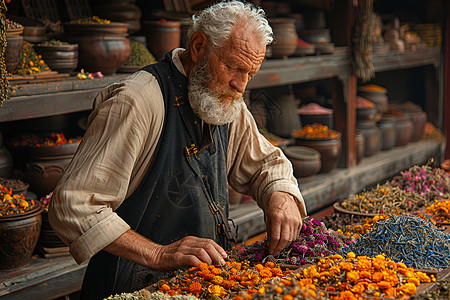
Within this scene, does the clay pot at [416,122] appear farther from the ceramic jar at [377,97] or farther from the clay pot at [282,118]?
the clay pot at [282,118]

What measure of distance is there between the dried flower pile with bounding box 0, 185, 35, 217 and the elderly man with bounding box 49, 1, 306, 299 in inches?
36.5

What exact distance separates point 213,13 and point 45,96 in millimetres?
1313

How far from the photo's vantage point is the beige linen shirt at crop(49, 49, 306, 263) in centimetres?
188

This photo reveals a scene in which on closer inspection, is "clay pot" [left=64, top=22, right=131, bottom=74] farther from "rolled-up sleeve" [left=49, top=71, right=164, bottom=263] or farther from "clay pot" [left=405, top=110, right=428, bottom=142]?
"clay pot" [left=405, top=110, right=428, bottom=142]

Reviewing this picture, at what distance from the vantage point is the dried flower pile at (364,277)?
65.6 inches

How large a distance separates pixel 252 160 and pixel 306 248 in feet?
1.83

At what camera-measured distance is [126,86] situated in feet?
6.88

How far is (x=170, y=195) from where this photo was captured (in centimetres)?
221

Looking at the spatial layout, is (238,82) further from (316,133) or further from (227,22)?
(316,133)

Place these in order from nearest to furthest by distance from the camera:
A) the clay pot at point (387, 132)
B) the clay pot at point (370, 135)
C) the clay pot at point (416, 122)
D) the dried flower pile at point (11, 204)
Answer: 1. the dried flower pile at point (11, 204)
2. the clay pot at point (370, 135)
3. the clay pot at point (387, 132)
4. the clay pot at point (416, 122)

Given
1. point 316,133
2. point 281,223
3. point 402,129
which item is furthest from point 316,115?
point 281,223

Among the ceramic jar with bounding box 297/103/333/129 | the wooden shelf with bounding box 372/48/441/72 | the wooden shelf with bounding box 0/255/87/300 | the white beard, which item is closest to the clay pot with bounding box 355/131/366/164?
the ceramic jar with bounding box 297/103/333/129

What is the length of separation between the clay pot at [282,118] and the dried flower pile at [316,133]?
9 cm

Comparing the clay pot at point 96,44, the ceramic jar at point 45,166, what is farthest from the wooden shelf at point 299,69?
the ceramic jar at point 45,166
